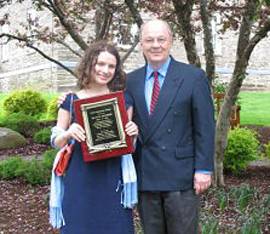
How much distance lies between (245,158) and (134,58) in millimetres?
15011

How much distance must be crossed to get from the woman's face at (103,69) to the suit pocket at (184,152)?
609mm

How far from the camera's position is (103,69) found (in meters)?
3.57

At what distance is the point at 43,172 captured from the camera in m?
8.35

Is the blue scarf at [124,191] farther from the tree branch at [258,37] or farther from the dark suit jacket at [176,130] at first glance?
the tree branch at [258,37]

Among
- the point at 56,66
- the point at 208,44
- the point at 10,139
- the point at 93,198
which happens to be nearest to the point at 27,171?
the point at 208,44

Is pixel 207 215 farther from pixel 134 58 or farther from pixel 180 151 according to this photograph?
pixel 134 58

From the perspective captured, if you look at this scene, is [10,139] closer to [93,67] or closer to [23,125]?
[23,125]

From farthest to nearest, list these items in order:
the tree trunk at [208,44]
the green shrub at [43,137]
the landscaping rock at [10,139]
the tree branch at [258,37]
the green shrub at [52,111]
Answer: the green shrub at [52,111], the green shrub at [43,137], the landscaping rock at [10,139], the tree trunk at [208,44], the tree branch at [258,37]

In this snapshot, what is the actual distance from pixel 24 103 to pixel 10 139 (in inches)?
154

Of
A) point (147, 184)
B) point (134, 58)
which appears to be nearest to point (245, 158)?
point (147, 184)

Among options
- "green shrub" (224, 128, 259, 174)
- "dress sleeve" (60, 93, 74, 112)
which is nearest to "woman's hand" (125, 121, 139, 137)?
"dress sleeve" (60, 93, 74, 112)

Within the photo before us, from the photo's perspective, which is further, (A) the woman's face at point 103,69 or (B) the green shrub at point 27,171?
(B) the green shrub at point 27,171

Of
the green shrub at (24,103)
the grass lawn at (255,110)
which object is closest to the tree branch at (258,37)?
the grass lawn at (255,110)

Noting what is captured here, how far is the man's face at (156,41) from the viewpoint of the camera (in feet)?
11.4
